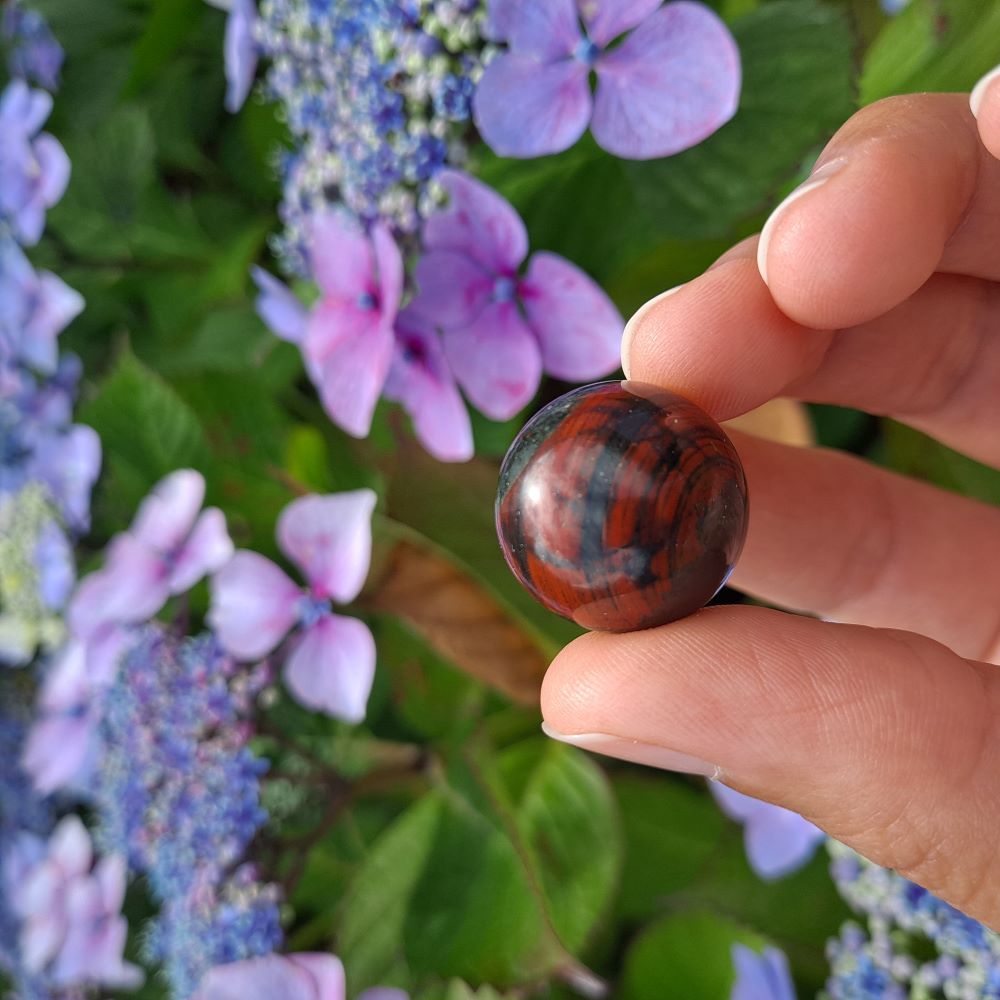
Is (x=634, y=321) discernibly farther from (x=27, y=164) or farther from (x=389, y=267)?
(x=27, y=164)

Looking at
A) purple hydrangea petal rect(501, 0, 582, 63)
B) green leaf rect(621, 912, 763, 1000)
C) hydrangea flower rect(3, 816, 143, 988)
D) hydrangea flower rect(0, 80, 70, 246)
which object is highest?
purple hydrangea petal rect(501, 0, 582, 63)

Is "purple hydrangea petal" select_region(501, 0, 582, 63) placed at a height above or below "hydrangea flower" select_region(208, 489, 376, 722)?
above

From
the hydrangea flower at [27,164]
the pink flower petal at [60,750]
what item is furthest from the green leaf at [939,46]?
the pink flower petal at [60,750]

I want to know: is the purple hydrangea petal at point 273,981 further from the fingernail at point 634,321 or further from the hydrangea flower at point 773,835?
the fingernail at point 634,321

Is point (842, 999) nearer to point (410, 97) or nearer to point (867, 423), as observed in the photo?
point (867, 423)

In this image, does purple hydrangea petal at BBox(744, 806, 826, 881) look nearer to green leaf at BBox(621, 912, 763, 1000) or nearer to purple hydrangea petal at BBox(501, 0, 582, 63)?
green leaf at BBox(621, 912, 763, 1000)

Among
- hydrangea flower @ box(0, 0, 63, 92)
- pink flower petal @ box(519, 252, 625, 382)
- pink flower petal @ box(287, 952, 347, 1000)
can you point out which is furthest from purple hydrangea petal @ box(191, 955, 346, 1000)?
hydrangea flower @ box(0, 0, 63, 92)

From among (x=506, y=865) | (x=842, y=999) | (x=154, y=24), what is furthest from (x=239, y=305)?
(x=842, y=999)
